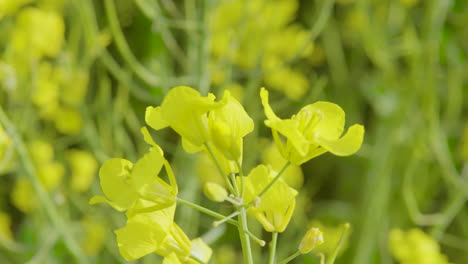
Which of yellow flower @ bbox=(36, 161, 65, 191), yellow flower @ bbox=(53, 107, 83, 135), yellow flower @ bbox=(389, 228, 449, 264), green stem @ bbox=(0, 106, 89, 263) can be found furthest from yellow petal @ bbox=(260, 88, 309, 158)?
yellow flower @ bbox=(53, 107, 83, 135)

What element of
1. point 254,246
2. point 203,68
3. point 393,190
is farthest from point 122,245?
point 393,190

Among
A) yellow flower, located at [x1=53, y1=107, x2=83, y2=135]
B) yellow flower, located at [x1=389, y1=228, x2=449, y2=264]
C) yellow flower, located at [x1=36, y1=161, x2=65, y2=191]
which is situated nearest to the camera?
yellow flower, located at [x1=389, y1=228, x2=449, y2=264]

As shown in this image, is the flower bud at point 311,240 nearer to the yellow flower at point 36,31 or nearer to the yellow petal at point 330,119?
the yellow petal at point 330,119

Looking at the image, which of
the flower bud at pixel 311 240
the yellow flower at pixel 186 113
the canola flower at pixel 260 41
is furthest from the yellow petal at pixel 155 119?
the canola flower at pixel 260 41

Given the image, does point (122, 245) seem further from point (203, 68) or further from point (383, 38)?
point (383, 38)

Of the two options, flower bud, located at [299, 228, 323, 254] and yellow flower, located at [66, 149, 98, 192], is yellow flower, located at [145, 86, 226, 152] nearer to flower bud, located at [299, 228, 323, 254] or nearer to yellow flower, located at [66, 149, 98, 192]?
flower bud, located at [299, 228, 323, 254]

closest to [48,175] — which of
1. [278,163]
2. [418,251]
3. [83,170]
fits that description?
[83,170]

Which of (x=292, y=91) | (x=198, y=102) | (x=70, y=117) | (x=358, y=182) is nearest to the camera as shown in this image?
(x=198, y=102)
